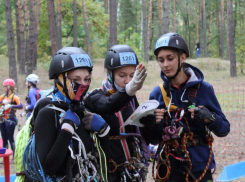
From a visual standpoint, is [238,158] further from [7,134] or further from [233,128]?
[7,134]

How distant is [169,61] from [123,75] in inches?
19.1

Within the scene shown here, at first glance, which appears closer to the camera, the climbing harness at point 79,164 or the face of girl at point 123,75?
the climbing harness at point 79,164

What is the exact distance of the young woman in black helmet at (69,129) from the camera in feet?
8.79

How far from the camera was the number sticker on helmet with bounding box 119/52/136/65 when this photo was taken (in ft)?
11.0

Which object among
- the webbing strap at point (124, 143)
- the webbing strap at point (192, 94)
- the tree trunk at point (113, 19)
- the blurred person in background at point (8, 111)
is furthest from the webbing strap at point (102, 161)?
the tree trunk at point (113, 19)

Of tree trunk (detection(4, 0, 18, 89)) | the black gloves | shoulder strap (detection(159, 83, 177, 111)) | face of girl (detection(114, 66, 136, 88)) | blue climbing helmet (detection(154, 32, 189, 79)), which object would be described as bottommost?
the black gloves

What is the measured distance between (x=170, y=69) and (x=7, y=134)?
753cm

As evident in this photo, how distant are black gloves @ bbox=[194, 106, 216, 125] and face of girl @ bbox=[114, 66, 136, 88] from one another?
704mm

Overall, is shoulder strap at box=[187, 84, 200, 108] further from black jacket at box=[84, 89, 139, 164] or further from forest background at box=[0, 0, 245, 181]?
forest background at box=[0, 0, 245, 181]

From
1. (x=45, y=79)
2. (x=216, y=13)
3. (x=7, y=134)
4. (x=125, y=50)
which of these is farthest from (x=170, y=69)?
(x=216, y=13)

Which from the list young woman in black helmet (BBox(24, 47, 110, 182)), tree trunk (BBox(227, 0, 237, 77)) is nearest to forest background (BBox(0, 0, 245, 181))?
tree trunk (BBox(227, 0, 237, 77))

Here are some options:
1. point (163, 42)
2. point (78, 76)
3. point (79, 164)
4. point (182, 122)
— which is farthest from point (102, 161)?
point (163, 42)

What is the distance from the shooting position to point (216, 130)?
3342mm

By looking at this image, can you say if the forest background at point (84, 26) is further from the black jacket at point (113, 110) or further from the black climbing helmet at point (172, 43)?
the black jacket at point (113, 110)
